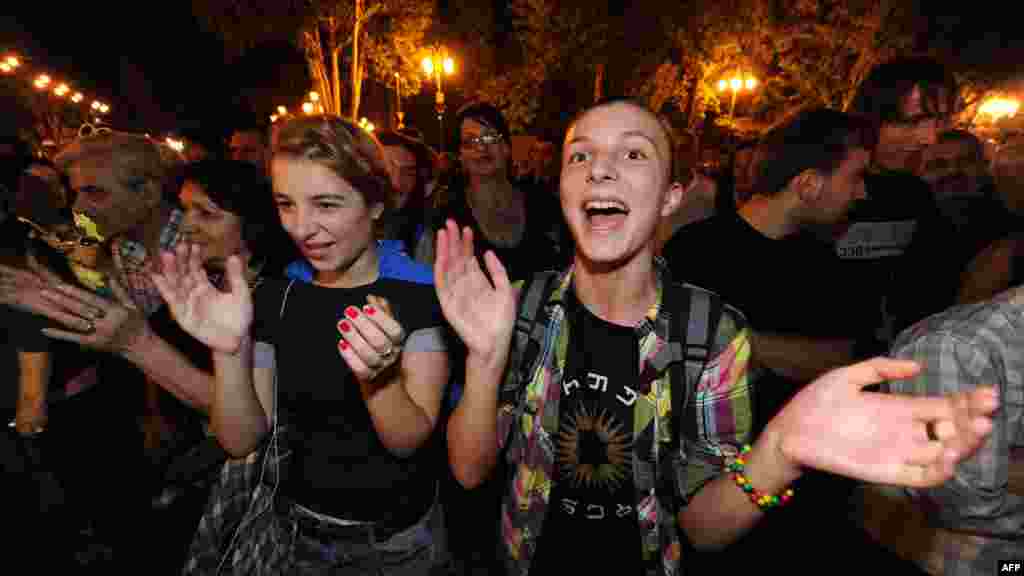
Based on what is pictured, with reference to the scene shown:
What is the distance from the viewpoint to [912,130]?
3332 millimetres

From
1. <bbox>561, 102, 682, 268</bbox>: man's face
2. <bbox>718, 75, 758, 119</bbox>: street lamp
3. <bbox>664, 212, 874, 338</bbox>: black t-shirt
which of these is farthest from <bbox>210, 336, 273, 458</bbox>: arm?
<bbox>718, 75, 758, 119</bbox>: street lamp

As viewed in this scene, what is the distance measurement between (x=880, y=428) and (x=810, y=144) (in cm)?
189

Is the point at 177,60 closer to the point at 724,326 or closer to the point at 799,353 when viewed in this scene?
the point at 799,353

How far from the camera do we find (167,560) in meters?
3.03

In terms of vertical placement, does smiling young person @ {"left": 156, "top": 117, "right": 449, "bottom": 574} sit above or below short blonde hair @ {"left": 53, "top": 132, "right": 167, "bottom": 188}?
below

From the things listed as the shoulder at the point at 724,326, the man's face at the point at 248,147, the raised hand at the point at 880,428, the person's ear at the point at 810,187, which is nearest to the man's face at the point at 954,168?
the person's ear at the point at 810,187

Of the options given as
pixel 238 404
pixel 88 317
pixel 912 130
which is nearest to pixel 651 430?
pixel 238 404

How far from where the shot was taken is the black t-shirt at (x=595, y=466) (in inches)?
65.1

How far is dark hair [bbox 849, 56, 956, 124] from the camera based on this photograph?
336cm

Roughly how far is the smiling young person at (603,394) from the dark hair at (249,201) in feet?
4.50

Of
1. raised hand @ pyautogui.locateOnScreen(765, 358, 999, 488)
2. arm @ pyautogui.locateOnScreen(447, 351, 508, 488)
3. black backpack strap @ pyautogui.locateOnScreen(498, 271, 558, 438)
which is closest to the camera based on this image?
raised hand @ pyautogui.locateOnScreen(765, 358, 999, 488)

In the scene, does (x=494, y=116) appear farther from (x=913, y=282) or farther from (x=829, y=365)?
(x=913, y=282)

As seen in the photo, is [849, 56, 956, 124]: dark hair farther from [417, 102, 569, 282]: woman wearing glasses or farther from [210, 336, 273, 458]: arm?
[210, 336, 273, 458]: arm

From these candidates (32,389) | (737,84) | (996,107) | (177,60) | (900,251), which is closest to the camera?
(32,389)
